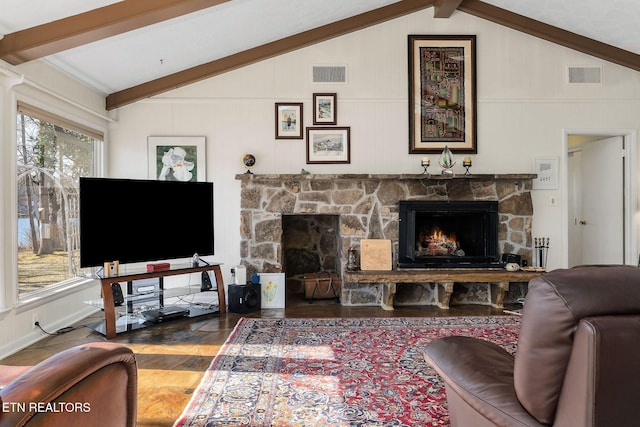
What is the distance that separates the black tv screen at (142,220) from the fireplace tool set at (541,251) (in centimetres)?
383

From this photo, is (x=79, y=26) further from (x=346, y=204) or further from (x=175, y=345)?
(x=346, y=204)

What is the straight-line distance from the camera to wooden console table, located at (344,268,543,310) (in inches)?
169

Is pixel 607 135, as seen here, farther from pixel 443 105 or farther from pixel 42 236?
pixel 42 236

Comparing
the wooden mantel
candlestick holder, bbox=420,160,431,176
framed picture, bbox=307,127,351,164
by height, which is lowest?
the wooden mantel

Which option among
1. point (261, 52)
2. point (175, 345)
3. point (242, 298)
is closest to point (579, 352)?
point (175, 345)

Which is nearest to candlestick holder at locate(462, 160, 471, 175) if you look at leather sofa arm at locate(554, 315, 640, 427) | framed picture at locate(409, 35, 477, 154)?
framed picture at locate(409, 35, 477, 154)

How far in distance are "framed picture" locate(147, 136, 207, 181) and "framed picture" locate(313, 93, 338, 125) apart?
1.38m

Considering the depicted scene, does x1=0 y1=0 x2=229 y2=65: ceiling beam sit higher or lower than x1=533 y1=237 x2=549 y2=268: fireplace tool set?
higher

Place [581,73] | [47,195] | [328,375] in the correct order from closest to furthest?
[328,375]
[47,195]
[581,73]

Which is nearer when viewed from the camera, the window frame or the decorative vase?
the window frame

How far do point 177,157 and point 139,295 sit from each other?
66.3 inches

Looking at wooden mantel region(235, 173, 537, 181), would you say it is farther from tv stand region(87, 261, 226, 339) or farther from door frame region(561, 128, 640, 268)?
tv stand region(87, 261, 226, 339)

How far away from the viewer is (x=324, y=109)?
4801 mm

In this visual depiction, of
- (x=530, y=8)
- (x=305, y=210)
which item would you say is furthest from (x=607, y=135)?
(x=305, y=210)
